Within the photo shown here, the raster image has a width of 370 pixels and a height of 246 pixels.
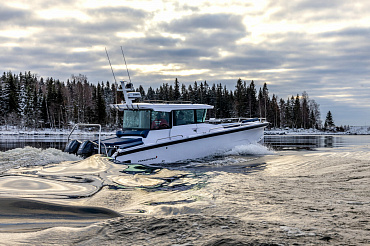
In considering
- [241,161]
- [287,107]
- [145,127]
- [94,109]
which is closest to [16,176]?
[145,127]

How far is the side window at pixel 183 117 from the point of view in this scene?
12618mm

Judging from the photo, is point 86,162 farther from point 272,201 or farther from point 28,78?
point 28,78

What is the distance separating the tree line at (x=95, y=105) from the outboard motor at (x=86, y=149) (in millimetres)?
53231

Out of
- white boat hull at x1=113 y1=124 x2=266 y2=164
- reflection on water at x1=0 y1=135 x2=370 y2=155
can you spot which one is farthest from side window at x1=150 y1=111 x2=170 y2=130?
reflection on water at x1=0 y1=135 x2=370 y2=155

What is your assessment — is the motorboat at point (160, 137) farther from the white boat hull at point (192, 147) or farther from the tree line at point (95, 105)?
the tree line at point (95, 105)

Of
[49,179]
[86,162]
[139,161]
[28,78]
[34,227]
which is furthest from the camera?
[28,78]

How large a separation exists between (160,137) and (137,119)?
1.28 m

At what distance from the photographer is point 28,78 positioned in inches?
3548

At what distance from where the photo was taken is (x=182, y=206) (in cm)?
505

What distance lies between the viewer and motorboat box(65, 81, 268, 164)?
10641mm

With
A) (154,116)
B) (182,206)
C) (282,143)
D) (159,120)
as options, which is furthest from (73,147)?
(282,143)

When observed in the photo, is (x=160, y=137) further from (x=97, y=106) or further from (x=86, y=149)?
(x=97, y=106)

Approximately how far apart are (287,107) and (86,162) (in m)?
81.1

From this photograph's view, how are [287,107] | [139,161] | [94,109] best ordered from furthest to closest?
[287,107] → [94,109] → [139,161]
